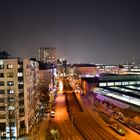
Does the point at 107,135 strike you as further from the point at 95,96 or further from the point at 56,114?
the point at 95,96

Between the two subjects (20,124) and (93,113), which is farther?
(93,113)

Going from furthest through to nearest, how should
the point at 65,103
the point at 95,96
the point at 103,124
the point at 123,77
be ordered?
the point at 123,77
the point at 95,96
the point at 65,103
the point at 103,124

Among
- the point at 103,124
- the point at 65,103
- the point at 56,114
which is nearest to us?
the point at 103,124

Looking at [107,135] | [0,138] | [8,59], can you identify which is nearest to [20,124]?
[0,138]

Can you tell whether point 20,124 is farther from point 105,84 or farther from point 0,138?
point 105,84

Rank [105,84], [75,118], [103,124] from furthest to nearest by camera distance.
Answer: [105,84]
[75,118]
[103,124]

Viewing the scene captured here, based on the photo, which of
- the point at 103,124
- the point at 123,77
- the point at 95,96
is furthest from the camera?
the point at 123,77

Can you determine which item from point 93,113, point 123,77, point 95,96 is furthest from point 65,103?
point 123,77

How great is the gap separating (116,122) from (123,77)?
7283 centimetres

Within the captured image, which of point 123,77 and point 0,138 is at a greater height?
point 123,77

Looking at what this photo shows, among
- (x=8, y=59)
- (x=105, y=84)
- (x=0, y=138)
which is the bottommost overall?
(x=0, y=138)

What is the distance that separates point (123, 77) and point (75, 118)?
69288 mm

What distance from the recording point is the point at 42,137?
49.0 m

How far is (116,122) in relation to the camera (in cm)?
5891
